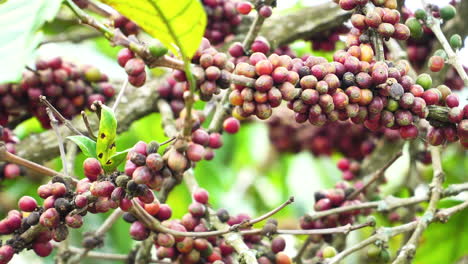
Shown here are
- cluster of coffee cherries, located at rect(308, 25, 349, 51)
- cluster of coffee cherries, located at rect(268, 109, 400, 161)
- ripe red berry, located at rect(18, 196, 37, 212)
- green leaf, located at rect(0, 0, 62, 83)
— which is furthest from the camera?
cluster of coffee cherries, located at rect(268, 109, 400, 161)

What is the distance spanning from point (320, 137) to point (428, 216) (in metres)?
1.36

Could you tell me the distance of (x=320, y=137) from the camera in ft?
9.48

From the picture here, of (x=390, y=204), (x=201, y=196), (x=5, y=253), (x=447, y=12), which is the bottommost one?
(x=390, y=204)

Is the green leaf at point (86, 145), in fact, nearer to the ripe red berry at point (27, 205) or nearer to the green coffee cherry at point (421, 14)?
the ripe red berry at point (27, 205)

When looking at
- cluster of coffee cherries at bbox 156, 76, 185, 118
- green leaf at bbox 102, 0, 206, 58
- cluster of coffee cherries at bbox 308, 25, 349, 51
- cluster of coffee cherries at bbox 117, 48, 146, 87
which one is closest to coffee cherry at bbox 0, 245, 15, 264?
cluster of coffee cherries at bbox 117, 48, 146, 87

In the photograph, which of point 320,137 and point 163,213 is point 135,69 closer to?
point 163,213

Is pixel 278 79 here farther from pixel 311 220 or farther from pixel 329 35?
pixel 329 35

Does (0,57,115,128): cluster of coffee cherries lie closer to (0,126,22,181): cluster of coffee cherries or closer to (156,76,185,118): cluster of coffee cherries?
(0,126,22,181): cluster of coffee cherries

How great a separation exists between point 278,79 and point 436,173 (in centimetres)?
67

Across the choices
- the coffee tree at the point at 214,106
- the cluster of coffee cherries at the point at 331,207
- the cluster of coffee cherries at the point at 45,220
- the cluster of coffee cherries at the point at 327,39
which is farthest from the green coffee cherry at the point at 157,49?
the cluster of coffee cherries at the point at 327,39

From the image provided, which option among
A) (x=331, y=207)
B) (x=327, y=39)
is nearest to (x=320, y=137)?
(x=327, y=39)

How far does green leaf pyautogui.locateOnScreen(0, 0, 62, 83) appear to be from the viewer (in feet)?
3.15

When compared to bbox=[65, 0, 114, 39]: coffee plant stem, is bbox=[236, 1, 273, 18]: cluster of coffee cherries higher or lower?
lower

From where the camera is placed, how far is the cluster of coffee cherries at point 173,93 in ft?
6.59
